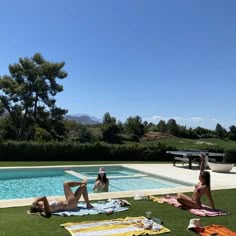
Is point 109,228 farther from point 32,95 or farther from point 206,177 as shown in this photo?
point 32,95

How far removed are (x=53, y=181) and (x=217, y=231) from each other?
36.0 ft

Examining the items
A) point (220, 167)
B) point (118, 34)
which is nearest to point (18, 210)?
point (220, 167)

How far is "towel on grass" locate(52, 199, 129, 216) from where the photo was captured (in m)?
7.79

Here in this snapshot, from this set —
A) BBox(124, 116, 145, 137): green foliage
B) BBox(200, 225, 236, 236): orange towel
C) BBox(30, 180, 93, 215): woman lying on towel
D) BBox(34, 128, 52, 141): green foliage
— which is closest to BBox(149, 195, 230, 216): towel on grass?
BBox(200, 225, 236, 236): orange towel

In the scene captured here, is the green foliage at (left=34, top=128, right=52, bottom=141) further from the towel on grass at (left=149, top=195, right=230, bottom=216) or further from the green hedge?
the towel on grass at (left=149, top=195, right=230, bottom=216)

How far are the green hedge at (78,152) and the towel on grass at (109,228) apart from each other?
16987 millimetres

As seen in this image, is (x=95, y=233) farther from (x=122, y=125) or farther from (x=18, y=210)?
(x=122, y=125)

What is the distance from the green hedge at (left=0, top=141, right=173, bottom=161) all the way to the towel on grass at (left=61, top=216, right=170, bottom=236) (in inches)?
669

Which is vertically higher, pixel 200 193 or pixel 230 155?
pixel 230 155

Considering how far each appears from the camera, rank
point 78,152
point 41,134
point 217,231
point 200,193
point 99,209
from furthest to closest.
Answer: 1. point 41,134
2. point 78,152
3. point 200,193
4. point 99,209
5. point 217,231

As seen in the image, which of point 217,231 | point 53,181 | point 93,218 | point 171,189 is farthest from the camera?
point 53,181

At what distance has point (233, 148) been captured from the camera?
919 inches

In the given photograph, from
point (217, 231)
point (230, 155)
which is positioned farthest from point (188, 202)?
point (230, 155)

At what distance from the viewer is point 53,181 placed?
53.8 ft
